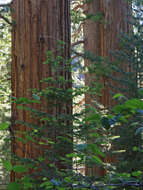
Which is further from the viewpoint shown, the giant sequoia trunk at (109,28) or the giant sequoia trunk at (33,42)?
the giant sequoia trunk at (109,28)

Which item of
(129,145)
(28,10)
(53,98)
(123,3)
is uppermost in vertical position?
(123,3)

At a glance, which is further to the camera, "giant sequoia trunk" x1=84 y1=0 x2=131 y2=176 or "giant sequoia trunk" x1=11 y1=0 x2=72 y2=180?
"giant sequoia trunk" x1=84 y1=0 x2=131 y2=176

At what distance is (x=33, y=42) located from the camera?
353cm

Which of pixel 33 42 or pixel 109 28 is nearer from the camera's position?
pixel 33 42

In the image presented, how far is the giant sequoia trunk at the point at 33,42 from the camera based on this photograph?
346 centimetres

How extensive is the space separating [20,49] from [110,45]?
321 centimetres

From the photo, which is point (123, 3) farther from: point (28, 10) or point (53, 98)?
point (53, 98)

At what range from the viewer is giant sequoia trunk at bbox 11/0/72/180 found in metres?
3.46

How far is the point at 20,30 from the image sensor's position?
3631 millimetres

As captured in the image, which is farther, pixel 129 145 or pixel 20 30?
pixel 129 145

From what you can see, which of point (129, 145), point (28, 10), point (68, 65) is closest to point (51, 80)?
point (68, 65)

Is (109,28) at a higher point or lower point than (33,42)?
higher

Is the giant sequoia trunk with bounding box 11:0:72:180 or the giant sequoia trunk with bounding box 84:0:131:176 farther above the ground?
the giant sequoia trunk with bounding box 84:0:131:176

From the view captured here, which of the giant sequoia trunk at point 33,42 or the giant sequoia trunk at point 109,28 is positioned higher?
the giant sequoia trunk at point 109,28
